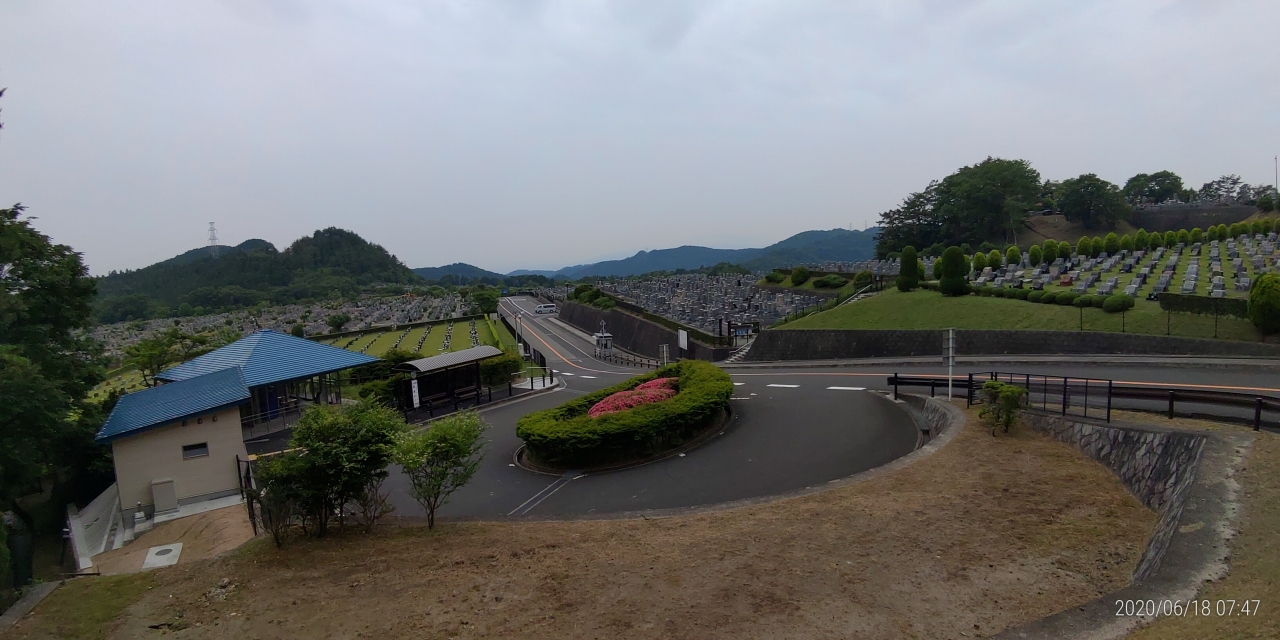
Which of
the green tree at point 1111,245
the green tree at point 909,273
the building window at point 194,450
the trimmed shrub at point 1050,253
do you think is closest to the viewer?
the building window at point 194,450

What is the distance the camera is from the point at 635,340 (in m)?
44.1

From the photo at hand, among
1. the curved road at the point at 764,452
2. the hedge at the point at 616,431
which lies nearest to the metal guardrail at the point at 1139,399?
the curved road at the point at 764,452

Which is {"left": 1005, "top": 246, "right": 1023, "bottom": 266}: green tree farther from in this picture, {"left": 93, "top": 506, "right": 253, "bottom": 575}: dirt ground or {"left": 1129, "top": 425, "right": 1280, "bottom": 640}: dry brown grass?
{"left": 93, "top": 506, "right": 253, "bottom": 575}: dirt ground

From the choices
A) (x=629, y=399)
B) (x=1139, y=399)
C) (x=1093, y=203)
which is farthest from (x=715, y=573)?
(x=1093, y=203)

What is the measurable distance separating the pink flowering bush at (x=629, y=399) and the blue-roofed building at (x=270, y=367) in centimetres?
847

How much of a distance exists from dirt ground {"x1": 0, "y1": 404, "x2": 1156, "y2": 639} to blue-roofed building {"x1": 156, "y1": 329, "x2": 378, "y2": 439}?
1005 centimetres

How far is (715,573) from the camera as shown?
20.3 ft

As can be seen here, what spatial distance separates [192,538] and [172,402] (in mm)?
3329

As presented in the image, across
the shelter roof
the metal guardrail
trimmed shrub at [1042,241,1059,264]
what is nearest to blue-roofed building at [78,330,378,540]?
the shelter roof

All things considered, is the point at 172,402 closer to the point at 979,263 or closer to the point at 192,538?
the point at 192,538

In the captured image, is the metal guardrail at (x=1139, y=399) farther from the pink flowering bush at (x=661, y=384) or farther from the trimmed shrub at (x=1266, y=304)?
the pink flowering bush at (x=661, y=384)

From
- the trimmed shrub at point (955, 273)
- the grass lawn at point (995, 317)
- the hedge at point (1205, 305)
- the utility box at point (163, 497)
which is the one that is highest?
the trimmed shrub at point (955, 273)

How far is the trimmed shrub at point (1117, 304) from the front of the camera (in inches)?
781

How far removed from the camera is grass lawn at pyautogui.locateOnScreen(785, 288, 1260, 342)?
58.9 ft
